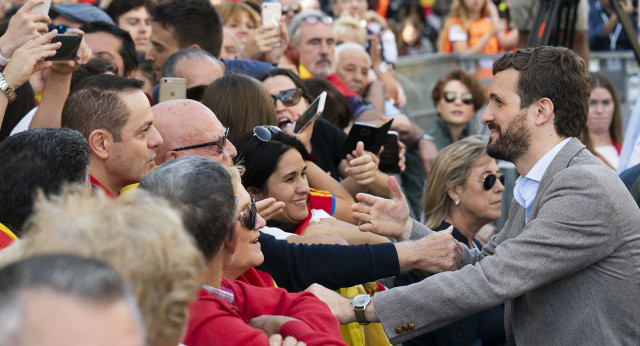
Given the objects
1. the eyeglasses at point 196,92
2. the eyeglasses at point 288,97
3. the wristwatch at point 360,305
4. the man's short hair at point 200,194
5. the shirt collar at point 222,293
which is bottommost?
the wristwatch at point 360,305

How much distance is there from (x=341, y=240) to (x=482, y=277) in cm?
60

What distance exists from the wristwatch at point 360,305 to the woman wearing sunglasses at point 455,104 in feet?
13.8

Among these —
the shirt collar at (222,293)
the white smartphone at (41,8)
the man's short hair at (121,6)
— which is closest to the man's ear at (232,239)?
the shirt collar at (222,293)

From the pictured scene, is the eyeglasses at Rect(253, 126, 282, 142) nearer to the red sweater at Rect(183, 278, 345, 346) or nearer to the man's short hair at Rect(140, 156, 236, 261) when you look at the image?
the red sweater at Rect(183, 278, 345, 346)

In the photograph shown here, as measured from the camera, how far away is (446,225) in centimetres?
458

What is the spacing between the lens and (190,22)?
545 centimetres

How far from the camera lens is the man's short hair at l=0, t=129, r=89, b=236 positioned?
2.48 m

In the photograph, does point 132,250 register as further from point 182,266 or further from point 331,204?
point 331,204

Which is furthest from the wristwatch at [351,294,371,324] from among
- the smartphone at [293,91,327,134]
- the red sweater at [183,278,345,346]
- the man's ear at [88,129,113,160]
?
the smartphone at [293,91,327,134]

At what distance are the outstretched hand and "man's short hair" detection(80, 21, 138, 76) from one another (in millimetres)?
2049

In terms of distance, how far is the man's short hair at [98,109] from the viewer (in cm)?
335

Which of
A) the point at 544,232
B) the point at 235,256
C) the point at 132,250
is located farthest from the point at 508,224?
the point at 132,250

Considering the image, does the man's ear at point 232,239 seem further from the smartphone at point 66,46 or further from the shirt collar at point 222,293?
the smartphone at point 66,46

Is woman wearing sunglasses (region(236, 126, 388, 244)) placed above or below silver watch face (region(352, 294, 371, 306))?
above
